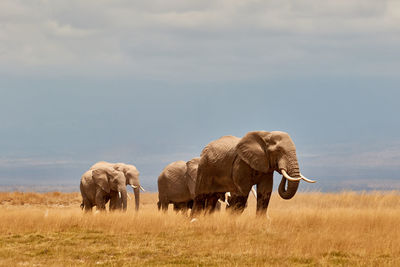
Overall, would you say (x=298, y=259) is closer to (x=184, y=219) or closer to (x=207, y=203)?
(x=184, y=219)

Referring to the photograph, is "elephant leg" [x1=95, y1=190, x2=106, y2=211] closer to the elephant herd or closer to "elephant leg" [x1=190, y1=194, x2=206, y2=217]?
the elephant herd

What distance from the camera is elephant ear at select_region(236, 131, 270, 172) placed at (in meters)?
20.3

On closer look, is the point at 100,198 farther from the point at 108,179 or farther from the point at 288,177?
the point at 288,177

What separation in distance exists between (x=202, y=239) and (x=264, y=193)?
3.80m

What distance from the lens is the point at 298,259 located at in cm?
1489

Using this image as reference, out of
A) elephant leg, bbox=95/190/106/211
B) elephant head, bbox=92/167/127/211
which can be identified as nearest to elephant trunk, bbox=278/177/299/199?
elephant head, bbox=92/167/127/211

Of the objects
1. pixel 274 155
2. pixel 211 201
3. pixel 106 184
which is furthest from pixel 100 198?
pixel 274 155

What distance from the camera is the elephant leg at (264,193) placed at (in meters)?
20.6

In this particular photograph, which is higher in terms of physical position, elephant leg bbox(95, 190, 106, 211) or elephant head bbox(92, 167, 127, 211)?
elephant head bbox(92, 167, 127, 211)

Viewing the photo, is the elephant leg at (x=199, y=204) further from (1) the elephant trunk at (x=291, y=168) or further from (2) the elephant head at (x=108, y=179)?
(2) the elephant head at (x=108, y=179)

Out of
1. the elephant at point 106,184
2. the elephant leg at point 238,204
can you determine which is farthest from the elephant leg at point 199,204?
the elephant at point 106,184

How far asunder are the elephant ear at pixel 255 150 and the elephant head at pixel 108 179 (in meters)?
10.7

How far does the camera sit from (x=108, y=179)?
30797 mm

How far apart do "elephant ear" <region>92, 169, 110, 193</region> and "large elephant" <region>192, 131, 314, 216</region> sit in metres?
8.60
